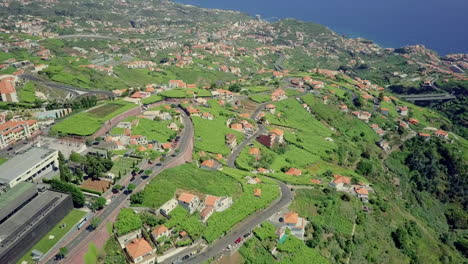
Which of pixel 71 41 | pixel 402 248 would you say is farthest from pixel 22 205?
pixel 71 41

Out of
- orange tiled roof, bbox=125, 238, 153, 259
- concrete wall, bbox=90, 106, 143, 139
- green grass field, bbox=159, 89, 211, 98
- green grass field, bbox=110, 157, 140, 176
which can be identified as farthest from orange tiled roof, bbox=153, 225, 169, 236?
green grass field, bbox=159, 89, 211, 98

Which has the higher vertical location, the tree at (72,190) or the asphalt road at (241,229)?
the tree at (72,190)

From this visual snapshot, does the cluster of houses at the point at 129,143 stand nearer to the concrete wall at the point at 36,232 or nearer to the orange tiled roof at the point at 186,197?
the orange tiled roof at the point at 186,197

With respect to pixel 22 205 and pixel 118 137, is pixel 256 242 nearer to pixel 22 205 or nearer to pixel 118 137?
pixel 22 205

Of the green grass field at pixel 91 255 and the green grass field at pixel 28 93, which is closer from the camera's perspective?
the green grass field at pixel 91 255

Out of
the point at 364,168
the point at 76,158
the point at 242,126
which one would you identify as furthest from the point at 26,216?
the point at 364,168

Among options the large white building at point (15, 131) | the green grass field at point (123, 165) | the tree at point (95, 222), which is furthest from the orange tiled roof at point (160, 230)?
the large white building at point (15, 131)
